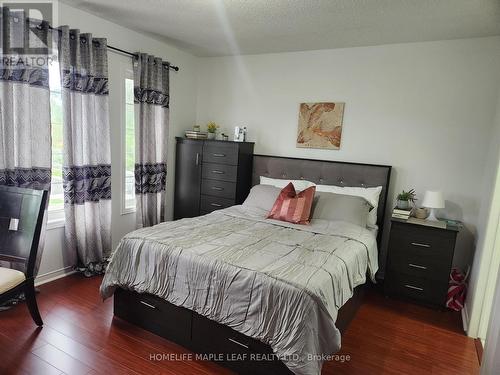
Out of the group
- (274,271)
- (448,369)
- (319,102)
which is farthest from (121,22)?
(448,369)

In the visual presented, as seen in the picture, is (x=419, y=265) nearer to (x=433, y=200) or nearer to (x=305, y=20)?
(x=433, y=200)

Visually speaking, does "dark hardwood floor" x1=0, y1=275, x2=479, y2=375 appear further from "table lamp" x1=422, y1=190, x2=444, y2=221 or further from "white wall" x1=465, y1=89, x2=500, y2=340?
"table lamp" x1=422, y1=190, x2=444, y2=221

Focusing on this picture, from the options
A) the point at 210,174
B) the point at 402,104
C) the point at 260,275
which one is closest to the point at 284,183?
the point at 210,174

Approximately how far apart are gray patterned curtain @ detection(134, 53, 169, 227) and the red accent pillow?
1576mm

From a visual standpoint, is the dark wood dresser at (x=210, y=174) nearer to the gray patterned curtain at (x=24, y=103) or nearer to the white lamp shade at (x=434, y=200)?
the gray patterned curtain at (x=24, y=103)

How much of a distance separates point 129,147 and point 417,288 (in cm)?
329

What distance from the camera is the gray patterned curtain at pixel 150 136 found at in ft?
11.5

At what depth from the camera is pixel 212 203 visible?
3932 millimetres

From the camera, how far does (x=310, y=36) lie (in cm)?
320

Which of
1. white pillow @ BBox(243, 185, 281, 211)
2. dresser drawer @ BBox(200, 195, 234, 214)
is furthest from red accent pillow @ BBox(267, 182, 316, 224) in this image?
dresser drawer @ BBox(200, 195, 234, 214)

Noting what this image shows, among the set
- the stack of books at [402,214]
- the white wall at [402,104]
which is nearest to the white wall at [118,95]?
the white wall at [402,104]

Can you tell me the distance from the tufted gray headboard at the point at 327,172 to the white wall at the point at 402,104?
0.50 ft

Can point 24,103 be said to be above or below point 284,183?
above

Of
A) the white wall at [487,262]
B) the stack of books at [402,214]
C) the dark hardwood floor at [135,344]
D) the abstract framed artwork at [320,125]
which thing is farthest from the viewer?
the abstract framed artwork at [320,125]
